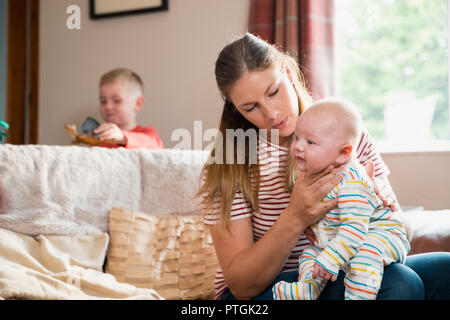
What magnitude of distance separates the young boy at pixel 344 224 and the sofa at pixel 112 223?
492 mm

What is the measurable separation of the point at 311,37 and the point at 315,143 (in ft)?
4.79

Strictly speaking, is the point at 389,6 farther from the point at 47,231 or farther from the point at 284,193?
the point at 47,231

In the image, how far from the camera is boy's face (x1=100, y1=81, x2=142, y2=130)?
2465 millimetres

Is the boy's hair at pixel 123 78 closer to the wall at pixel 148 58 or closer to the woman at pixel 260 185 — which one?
the wall at pixel 148 58

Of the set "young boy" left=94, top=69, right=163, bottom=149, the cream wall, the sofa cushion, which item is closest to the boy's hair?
"young boy" left=94, top=69, right=163, bottom=149

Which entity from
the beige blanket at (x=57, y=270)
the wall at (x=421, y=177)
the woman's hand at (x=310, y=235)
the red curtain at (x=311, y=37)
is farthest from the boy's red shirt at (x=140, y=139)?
the woman's hand at (x=310, y=235)

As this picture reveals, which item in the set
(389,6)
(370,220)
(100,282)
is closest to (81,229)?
(100,282)

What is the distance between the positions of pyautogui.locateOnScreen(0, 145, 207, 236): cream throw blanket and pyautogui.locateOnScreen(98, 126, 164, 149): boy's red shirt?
0.97 feet

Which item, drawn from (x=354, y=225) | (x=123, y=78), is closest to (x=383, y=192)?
(x=354, y=225)

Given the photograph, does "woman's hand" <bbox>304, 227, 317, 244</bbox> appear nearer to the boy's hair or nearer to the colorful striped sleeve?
the colorful striped sleeve

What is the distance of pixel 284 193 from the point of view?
1.19 meters

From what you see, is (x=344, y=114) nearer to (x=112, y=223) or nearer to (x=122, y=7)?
(x=112, y=223)

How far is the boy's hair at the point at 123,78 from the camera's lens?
2.48 metres

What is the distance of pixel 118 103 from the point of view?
2.47 meters
